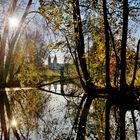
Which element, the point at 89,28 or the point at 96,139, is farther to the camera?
the point at 89,28

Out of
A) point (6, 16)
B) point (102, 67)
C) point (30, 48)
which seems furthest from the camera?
point (30, 48)

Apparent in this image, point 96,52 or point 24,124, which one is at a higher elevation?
point 96,52

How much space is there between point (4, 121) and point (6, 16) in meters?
23.1

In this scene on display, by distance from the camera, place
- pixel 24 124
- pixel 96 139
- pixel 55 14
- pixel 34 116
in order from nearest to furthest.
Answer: pixel 96 139 < pixel 24 124 < pixel 34 116 < pixel 55 14

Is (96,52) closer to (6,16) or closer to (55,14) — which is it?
(55,14)

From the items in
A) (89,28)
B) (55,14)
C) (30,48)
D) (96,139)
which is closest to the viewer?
(96,139)

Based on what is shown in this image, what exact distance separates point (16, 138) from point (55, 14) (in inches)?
498

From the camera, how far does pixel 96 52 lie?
92.5ft

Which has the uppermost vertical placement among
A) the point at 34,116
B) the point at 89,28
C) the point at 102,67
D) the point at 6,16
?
Answer: the point at 6,16

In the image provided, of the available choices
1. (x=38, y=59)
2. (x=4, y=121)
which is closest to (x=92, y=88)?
(x=4, y=121)

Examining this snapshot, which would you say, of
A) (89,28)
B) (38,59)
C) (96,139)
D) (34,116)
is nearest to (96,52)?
(89,28)

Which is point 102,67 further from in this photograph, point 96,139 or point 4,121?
point 96,139

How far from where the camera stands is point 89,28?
24.8 metres

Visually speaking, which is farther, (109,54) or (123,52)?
(109,54)
